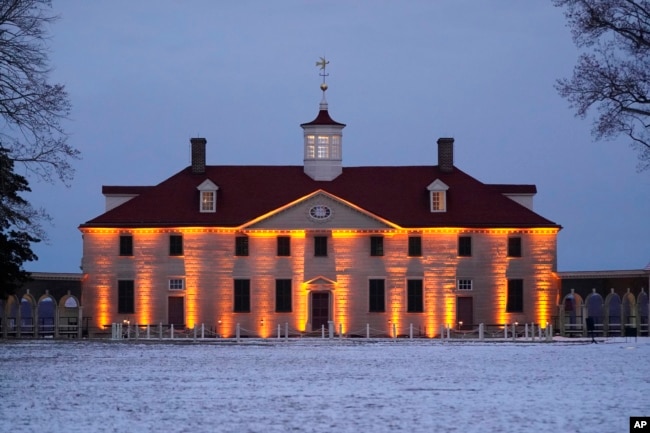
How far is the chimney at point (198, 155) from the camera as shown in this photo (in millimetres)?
70812

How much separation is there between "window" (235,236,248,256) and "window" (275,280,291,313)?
2.27 metres

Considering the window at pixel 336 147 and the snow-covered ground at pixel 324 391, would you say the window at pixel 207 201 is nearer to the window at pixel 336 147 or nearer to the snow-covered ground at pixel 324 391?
the window at pixel 336 147

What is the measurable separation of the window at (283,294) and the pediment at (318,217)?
9.45ft

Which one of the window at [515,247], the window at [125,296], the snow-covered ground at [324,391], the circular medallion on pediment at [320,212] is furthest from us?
Result: the window at [515,247]

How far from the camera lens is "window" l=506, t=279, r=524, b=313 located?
67.1 metres

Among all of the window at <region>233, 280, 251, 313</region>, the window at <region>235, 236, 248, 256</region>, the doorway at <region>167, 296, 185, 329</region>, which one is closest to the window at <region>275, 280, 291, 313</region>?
the window at <region>233, 280, 251, 313</region>

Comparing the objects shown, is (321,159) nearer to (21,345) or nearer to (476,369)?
(21,345)

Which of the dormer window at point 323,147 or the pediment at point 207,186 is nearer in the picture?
the pediment at point 207,186

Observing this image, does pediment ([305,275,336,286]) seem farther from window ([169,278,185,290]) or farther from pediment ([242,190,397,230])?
window ([169,278,185,290])

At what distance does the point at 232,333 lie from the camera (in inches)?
2616

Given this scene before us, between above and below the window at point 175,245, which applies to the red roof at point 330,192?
above

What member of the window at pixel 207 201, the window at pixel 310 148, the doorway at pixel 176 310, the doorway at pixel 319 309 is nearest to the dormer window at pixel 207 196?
the window at pixel 207 201

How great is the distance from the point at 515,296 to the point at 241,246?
14.4m

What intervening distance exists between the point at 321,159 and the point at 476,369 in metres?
37.8
